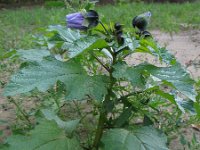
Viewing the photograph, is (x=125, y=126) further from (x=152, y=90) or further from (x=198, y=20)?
(x=198, y=20)

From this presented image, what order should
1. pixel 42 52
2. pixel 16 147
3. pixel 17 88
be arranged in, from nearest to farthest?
1. pixel 17 88
2. pixel 16 147
3. pixel 42 52

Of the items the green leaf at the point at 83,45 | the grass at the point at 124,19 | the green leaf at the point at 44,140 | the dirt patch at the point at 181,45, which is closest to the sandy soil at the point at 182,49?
the dirt patch at the point at 181,45

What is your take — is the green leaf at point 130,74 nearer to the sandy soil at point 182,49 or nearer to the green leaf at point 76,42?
the green leaf at point 76,42

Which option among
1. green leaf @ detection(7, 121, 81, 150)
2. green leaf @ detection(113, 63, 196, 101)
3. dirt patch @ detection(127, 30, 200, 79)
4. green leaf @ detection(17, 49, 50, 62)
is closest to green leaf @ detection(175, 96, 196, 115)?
green leaf @ detection(113, 63, 196, 101)

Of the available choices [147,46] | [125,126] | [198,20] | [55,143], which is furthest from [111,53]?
[198,20]

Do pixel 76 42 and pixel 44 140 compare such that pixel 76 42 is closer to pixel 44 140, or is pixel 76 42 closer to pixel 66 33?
pixel 66 33

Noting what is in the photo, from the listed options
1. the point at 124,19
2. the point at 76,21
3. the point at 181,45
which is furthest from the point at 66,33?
the point at 124,19
